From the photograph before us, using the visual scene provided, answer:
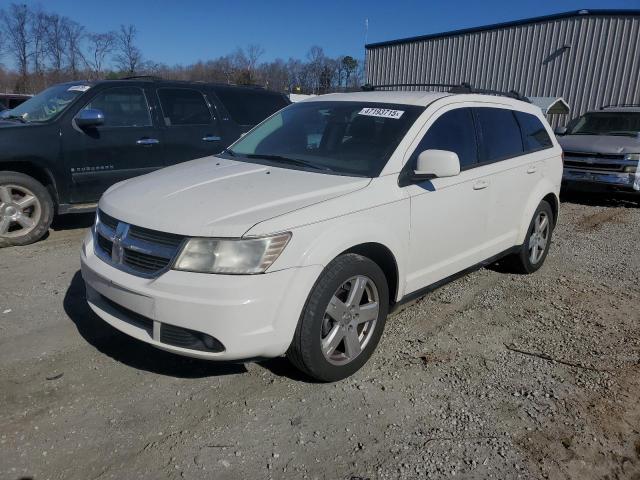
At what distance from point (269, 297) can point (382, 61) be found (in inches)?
912

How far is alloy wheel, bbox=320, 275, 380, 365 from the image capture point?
305 cm

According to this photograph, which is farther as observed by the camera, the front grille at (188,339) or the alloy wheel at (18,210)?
the alloy wheel at (18,210)

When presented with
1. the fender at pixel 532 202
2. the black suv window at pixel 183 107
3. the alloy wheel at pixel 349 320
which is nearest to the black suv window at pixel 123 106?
the black suv window at pixel 183 107

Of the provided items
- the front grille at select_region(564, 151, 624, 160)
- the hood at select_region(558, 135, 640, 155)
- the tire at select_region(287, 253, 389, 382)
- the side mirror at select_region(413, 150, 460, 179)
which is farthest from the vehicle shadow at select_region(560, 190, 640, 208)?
the tire at select_region(287, 253, 389, 382)

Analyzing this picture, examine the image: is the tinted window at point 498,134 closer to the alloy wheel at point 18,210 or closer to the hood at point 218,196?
the hood at point 218,196

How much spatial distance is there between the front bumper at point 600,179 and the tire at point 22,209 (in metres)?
8.70

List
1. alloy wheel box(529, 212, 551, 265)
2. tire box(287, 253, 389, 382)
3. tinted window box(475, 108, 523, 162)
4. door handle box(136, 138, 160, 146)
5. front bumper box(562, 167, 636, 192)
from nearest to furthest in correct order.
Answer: tire box(287, 253, 389, 382) → tinted window box(475, 108, 523, 162) → alloy wheel box(529, 212, 551, 265) → door handle box(136, 138, 160, 146) → front bumper box(562, 167, 636, 192)

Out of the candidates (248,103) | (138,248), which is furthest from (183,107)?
(138,248)

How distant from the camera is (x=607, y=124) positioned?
10742 millimetres

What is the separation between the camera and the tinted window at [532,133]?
16.3 ft

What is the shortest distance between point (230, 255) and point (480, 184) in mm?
2320

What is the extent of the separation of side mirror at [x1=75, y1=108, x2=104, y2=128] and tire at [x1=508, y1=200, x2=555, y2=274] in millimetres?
4686

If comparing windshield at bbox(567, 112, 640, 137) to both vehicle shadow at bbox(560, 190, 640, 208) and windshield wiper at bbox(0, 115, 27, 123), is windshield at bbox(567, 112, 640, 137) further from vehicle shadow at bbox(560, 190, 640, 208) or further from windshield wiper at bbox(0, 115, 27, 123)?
windshield wiper at bbox(0, 115, 27, 123)

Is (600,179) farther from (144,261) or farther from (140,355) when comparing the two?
(144,261)
